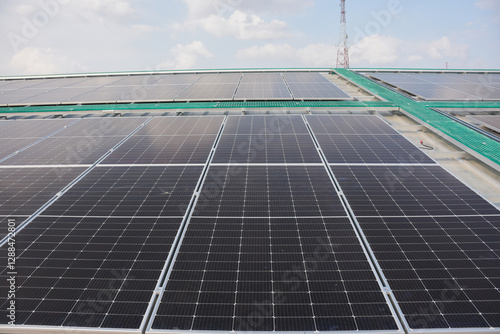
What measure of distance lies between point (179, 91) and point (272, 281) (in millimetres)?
22547

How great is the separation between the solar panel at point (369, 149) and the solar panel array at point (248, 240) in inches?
4.4

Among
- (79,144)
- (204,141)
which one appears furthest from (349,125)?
(79,144)

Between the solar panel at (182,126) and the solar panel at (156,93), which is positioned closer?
the solar panel at (182,126)

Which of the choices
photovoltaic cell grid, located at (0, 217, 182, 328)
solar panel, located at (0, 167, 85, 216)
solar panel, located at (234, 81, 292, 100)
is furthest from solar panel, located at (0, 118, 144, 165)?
solar panel, located at (234, 81, 292, 100)

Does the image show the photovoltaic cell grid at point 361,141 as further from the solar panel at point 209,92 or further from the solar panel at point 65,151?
the solar panel at point 65,151

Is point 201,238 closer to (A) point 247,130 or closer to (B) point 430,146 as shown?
(A) point 247,130

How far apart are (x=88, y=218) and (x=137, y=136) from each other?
7.42 m

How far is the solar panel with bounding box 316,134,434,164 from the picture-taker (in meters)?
12.3

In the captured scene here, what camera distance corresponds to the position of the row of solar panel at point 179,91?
74.7ft

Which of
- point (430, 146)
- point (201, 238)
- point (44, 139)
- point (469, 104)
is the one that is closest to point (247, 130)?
point (201, 238)

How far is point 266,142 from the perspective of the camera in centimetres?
1400

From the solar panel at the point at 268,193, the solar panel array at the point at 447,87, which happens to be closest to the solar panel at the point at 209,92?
the solar panel at the point at 268,193

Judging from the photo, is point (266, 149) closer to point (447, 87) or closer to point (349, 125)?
point (349, 125)

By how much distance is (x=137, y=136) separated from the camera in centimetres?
1534
